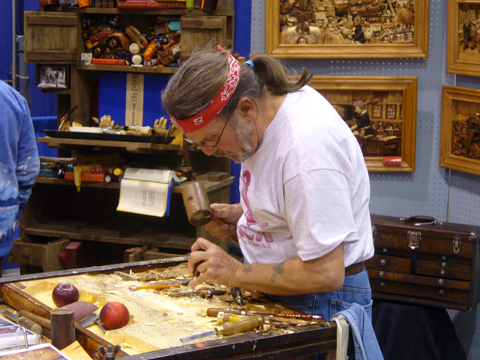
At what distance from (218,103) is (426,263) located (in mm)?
2166

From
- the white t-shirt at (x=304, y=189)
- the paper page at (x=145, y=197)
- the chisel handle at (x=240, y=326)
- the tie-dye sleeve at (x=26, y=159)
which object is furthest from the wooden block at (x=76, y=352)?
the paper page at (x=145, y=197)

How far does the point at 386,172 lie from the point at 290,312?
7.26 ft

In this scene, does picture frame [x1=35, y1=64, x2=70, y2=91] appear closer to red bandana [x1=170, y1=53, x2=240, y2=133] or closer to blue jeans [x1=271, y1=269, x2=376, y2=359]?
red bandana [x1=170, y1=53, x2=240, y2=133]

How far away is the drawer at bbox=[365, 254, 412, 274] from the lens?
3377 millimetres

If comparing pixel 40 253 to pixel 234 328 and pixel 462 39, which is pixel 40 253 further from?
pixel 462 39

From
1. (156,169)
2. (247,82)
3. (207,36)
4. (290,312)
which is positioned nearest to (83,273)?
(290,312)

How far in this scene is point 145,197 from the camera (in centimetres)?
389

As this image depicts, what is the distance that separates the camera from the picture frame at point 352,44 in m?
3.57

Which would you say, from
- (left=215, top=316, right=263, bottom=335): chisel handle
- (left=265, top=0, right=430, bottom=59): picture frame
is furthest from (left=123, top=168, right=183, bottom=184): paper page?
(left=215, top=316, right=263, bottom=335): chisel handle

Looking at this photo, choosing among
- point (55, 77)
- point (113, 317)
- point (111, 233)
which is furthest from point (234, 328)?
point (55, 77)

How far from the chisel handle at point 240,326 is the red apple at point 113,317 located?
0.31 metres

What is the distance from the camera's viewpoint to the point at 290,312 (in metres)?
1.86

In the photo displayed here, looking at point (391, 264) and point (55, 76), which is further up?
point (55, 76)

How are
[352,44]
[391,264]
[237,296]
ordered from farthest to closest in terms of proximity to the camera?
[352,44] < [391,264] < [237,296]
